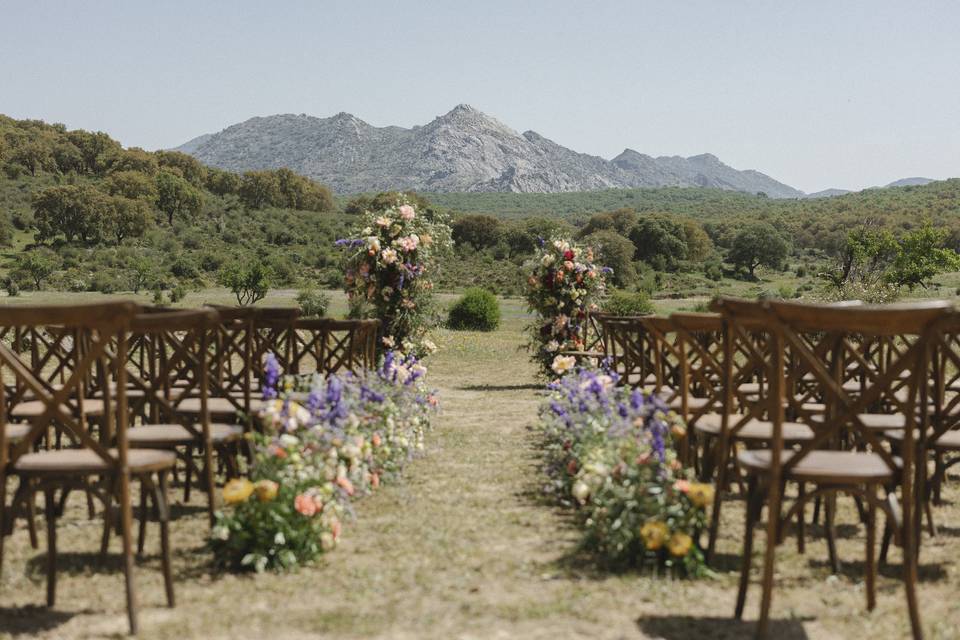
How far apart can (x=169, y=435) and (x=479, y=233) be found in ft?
232

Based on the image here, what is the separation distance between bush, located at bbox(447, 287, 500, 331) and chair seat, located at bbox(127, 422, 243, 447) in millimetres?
18774

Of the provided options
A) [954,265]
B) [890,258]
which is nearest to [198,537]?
[954,265]

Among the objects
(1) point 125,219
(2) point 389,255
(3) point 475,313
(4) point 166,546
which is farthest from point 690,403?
(1) point 125,219

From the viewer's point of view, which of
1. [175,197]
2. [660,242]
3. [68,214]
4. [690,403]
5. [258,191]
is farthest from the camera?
[258,191]

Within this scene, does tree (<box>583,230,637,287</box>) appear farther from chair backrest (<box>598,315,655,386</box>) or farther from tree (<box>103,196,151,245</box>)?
chair backrest (<box>598,315,655,386</box>)

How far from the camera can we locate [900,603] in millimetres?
3455

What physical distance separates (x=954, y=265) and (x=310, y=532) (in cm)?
5746

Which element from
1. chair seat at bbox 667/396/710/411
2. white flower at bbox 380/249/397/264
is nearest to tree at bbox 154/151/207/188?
white flower at bbox 380/249/397/264

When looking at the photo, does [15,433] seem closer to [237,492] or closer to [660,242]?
[237,492]

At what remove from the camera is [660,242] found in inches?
2933

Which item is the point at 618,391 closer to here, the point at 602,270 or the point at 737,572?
the point at 737,572

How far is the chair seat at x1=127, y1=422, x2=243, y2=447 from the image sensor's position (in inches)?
156

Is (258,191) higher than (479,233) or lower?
higher

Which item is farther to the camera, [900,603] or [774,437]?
[900,603]
